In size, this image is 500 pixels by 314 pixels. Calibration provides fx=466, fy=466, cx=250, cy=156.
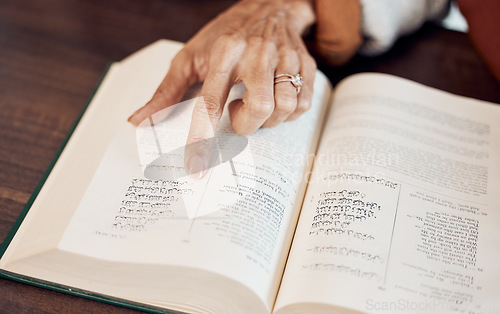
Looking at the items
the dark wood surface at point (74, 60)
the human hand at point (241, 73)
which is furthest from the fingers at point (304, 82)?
the dark wood surface at point (74, 60)

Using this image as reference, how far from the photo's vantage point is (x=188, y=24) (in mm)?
871

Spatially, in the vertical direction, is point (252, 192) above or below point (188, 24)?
below

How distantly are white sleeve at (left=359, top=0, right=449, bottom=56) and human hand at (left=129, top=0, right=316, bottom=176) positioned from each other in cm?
12

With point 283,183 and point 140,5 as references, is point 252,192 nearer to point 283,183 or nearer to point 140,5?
point 283,183

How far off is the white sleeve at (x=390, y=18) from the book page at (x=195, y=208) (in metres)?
0.26

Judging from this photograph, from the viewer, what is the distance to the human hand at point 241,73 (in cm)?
61

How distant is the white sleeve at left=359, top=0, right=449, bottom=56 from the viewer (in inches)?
29.8

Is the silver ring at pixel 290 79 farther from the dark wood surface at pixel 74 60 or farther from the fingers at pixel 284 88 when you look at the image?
the dark wood surface at pixel 74 60

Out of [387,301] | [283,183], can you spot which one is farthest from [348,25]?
[387,301]

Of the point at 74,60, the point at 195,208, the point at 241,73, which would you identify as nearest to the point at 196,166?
the point at 195,208

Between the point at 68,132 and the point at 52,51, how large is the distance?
20cm

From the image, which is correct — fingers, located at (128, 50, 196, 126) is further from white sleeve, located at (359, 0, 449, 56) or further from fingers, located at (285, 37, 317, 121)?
white sleeve, located at (359, 0, 449, 56)

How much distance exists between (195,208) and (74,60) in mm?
419

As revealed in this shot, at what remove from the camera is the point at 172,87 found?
669mm
